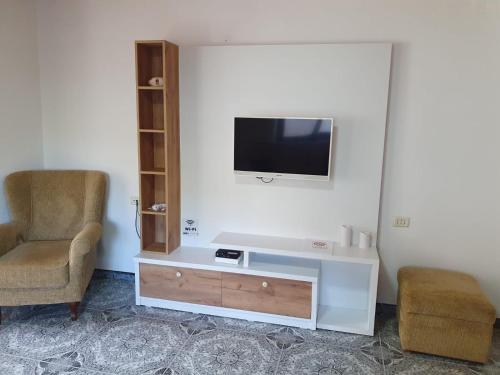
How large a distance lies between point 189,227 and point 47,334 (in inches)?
53.2

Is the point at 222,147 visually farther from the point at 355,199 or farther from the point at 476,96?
the point at 476,96

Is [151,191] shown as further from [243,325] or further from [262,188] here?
[243,325]

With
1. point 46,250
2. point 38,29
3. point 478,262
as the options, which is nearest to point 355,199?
point 478,262

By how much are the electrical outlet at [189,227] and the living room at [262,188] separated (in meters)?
0.02

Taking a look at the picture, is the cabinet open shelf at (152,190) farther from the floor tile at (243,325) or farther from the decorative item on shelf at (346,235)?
the decorative item on shelf at (346,235)

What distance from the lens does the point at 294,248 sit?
3.04 m

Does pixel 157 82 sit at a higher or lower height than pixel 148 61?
lower

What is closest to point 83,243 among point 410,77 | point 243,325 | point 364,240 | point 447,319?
point 243,325

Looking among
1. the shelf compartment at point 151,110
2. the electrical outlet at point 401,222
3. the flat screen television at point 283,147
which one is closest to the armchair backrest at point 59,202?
the shelf compartment at point 151,110

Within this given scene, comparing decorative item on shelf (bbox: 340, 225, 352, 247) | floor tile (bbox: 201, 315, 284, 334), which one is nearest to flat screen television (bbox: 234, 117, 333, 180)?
decorative item on shelf (bbox: 340, 225, 352, 247)

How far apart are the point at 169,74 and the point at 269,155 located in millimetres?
1036

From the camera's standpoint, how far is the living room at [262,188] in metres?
2.74

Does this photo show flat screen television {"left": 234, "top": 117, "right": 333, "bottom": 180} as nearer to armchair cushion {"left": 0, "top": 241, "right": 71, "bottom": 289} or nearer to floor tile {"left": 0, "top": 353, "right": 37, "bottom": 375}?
armchair cushion {"left": 0, "top": 241, "right": 71, "bottom": 289}

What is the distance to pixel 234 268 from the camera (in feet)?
10.1
